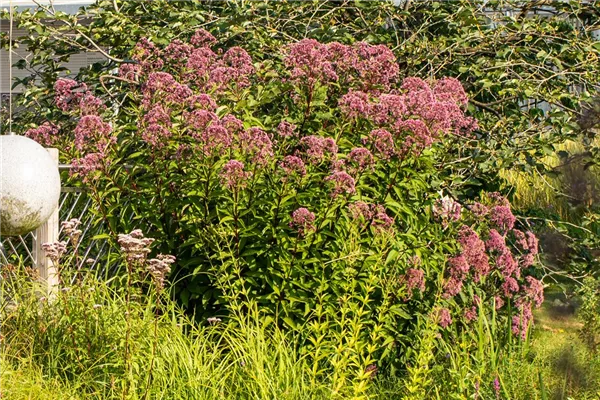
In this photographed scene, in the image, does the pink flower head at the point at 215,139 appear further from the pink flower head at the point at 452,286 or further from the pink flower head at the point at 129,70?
the pink flower head at the point at 452,286

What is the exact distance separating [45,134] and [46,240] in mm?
667

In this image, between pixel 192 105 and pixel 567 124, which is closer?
pixel 192 105

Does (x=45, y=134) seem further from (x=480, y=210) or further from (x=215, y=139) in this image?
(x=480, y=210)

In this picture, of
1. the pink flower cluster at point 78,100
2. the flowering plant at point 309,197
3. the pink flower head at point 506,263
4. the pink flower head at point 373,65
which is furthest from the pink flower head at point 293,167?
the pink flower cluster at point 78,100

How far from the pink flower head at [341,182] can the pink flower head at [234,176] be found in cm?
41

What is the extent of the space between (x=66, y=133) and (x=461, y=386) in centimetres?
381

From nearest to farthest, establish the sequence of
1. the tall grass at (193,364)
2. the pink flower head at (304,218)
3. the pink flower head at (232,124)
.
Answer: the tall grass at (193,364) → the pink flower head at (304,218) → the pink flower head at (232,124)

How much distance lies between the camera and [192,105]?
14.5 ft

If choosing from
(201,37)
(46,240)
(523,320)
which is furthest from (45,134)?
(523,320)

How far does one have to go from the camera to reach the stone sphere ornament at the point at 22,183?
4414mm

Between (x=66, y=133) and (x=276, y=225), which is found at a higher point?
(x=276, y=225)

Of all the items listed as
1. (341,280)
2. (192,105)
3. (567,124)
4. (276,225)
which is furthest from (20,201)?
(567,124)

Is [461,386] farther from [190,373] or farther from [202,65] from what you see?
[202,65]

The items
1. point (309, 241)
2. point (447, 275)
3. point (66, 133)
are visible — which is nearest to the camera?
point (309, 241)
